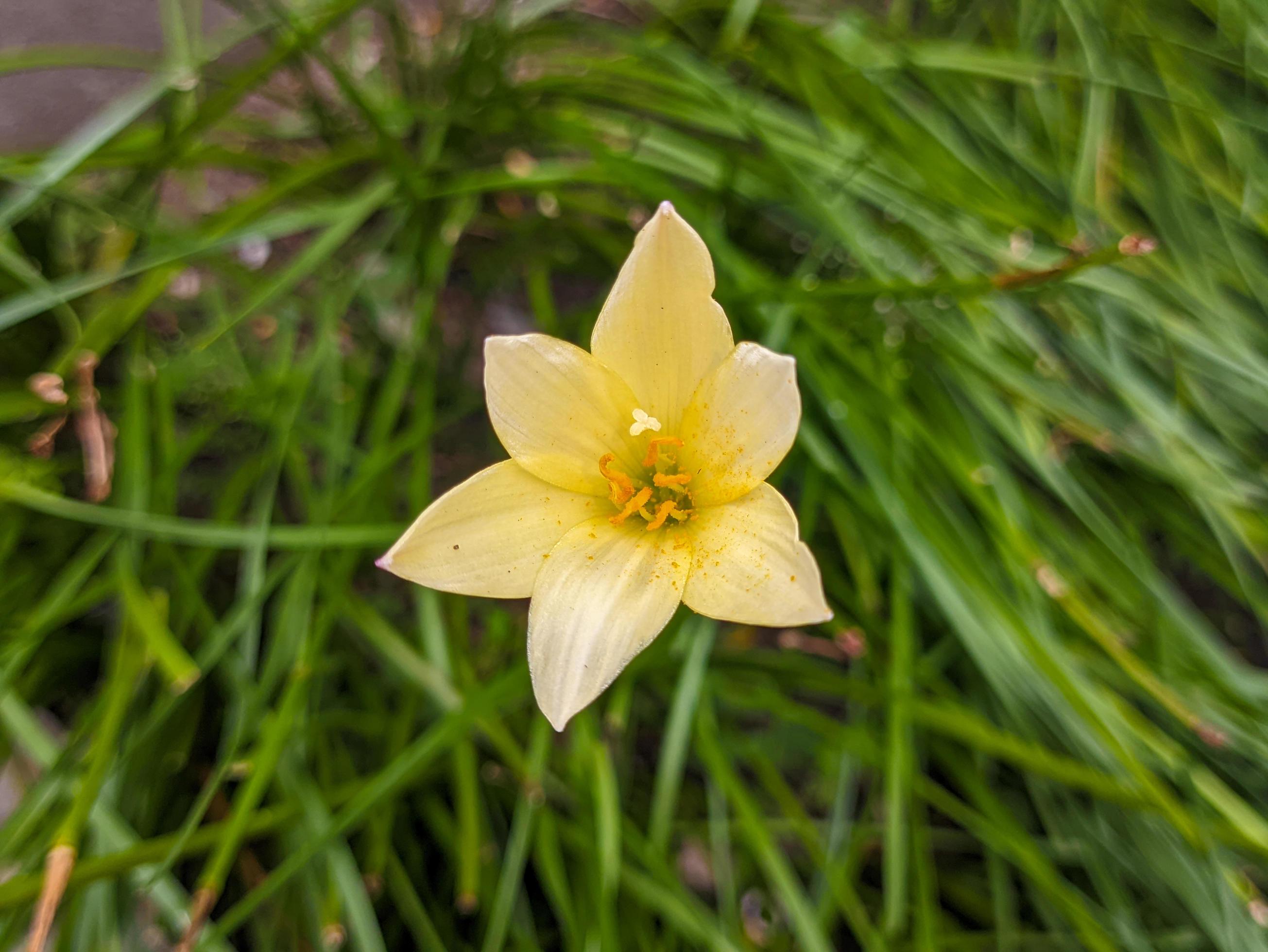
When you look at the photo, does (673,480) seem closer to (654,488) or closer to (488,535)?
(654,488)

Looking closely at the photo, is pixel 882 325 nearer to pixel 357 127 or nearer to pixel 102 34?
pixel 357 127

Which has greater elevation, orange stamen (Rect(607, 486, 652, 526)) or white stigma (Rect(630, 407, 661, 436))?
white stigma (Rect(630, 407, 661, 436))

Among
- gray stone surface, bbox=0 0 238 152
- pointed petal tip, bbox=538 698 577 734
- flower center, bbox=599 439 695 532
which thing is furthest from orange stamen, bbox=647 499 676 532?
gray stone surface, bbox=0 0 238 152

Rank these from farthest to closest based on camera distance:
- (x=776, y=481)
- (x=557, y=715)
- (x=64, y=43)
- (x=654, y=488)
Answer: (x=64, y=43) < (x=776, y=481) < (x=654, y=488) < (x=557, y=715)

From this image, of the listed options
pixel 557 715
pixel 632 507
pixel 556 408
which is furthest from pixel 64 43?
pixel 557 715

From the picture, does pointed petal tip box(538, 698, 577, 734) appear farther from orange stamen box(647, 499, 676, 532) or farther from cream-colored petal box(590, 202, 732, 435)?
cream-colored petal box(590, 202, 732, 435)

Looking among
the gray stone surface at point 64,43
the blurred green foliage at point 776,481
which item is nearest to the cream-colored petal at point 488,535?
the blurred green foliage at point 776,481
